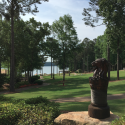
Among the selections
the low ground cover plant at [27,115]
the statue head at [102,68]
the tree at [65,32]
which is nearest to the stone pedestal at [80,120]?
the low ground cover plant at [27,115]

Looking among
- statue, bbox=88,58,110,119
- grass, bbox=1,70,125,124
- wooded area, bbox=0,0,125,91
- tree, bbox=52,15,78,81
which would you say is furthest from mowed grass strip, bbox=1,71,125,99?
tree, bbox=52,15,78,81

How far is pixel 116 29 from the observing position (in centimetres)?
1873

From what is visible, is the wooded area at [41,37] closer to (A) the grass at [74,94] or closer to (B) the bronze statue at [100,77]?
(A) the grass at [74,94]

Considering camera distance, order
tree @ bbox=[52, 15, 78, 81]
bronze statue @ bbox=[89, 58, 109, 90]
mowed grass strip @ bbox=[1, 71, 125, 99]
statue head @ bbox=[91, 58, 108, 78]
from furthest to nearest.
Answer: tree @ bbox=[52, 15, 78, 81], mowed grass strip @ bbox=[1, 71, 125, 99], statue head @ bbox=[91, 58, 108, 78], bronze statue @ bbox=[89, 58, 109, 90]

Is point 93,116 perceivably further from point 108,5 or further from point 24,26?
point 24,26

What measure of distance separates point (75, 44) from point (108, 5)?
552 inches

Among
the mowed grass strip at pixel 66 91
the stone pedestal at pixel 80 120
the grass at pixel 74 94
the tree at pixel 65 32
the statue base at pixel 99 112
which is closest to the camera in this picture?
the stone pedestal at pixel 80 120

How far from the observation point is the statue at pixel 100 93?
5.43 metres

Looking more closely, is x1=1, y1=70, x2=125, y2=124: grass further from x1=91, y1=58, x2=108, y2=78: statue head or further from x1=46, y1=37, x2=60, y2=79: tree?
x1=46, y1=37, x2=60, y2=79: tree

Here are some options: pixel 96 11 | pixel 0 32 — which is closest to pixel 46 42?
pixel 0 32

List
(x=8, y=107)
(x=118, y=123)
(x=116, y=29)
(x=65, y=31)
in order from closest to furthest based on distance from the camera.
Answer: (x=118, y=123), (x=8, y=107), (x=116, y=29), (x=65, y=31)

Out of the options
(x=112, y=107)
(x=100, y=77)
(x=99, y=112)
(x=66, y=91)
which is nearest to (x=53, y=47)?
(x=66, y=91)

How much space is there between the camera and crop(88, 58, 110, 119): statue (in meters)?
Answer: 5.43

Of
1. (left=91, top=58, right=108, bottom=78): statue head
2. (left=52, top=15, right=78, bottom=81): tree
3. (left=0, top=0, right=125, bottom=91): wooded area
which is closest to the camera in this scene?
(left=91, top=58, right=108, bottom=78): statue head
